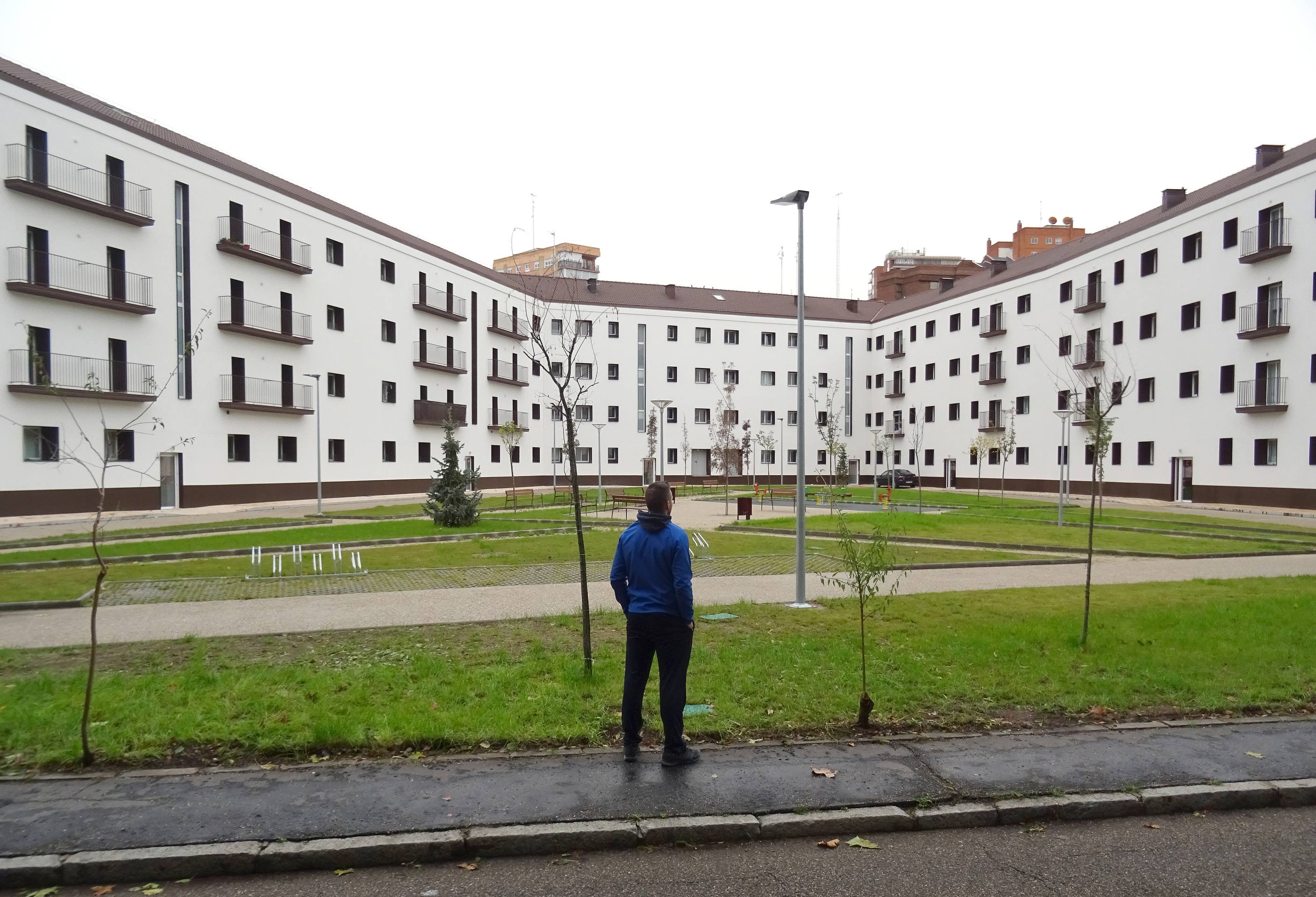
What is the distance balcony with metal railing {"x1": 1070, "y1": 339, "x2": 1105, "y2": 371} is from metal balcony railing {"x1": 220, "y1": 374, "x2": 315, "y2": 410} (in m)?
42.3

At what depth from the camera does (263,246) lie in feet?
121

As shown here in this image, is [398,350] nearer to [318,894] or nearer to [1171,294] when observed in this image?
[1171,294]

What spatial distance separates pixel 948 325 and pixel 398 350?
4057cm

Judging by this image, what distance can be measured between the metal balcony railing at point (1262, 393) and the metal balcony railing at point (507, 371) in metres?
42.8

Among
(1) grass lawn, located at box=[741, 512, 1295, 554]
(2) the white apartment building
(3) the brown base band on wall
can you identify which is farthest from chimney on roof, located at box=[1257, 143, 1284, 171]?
(1) grass lawn, located at box=[741, 512, 1295, 554]

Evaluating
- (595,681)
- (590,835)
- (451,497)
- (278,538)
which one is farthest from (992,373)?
(590,835)

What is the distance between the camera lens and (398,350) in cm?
4616

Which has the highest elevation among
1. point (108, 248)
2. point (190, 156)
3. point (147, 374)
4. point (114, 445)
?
point (190, 156)

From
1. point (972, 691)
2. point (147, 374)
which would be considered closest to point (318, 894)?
point (972, 691)

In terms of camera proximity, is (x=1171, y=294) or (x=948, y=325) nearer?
(x=1171, y=294)

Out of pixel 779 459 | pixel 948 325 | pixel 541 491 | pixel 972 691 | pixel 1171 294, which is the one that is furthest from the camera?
pixel 779 459

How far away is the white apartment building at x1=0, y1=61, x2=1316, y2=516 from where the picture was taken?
92.8ft

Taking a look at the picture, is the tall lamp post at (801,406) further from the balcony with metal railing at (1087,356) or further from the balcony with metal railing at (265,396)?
the balcony with metal railing at (1087,356)

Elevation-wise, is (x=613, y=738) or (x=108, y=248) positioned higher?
(x=108, y=248)
